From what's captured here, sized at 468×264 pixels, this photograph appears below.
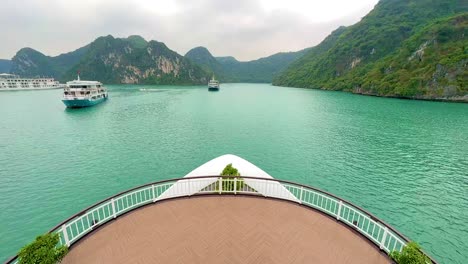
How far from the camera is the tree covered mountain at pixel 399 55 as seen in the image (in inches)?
2953

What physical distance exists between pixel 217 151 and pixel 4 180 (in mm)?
20282

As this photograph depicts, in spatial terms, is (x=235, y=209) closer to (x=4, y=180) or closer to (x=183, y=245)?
(x=183, y=245)

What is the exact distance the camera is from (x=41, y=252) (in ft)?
15.7

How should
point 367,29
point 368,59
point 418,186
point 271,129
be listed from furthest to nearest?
point 367,29, point 368,59, point 271,129, point 418,186

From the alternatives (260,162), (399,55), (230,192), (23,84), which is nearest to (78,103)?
(260,162)

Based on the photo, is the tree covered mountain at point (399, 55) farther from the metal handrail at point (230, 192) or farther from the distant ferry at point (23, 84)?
the distant ferry at point (23, 84)

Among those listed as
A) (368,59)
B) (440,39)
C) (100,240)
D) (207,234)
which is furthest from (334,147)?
(368,59)

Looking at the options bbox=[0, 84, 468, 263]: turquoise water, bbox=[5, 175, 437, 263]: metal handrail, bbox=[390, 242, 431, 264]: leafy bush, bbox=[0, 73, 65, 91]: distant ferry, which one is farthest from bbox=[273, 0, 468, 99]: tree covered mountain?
bbox=[0, 73, 65, 91]: distant ferry

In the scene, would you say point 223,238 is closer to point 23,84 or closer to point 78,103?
point 78,103

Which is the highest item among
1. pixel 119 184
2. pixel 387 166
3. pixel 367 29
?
pixel 367 29

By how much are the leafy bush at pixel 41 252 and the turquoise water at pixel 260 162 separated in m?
9.30

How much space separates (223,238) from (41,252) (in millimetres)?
4957

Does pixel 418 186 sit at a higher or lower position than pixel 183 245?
lower

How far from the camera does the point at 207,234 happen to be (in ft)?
22.7
